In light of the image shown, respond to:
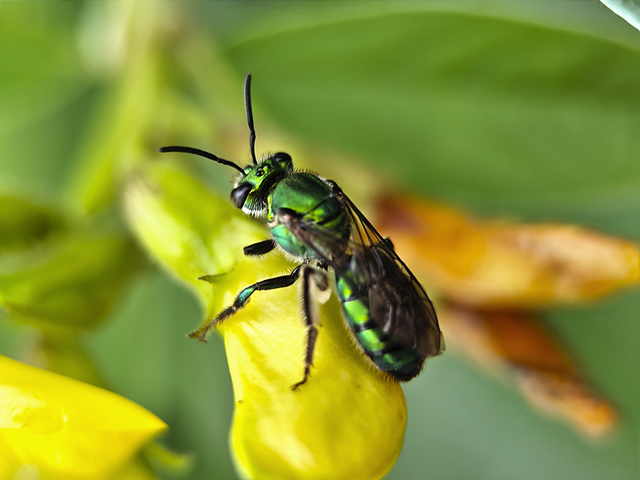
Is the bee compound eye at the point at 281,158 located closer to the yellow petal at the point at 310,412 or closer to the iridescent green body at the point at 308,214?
the iridescent green body at the point at 308,214

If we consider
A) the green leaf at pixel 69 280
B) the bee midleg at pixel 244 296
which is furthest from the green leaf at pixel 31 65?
the bee midleg at pixel 244 296

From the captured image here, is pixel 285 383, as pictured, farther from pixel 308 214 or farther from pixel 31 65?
pixel 31 65

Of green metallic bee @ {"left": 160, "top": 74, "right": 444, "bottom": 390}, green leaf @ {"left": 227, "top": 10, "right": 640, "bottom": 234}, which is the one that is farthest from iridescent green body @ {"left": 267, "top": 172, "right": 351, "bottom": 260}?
green leaf @ {"left": 227, "top": 10, "right": 640, "bottom": 234}

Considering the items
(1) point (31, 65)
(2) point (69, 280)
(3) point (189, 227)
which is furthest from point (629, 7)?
(1) point (31, 65)

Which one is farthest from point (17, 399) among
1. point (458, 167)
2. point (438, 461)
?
point (438, 461)

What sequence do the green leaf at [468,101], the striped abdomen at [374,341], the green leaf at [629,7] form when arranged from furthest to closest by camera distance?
the green leaf at [468,101] → the striped abdomen at [374,341] → the green leaf at [629,7]

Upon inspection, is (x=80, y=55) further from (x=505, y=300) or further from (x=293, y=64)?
(x=505, y=300)
